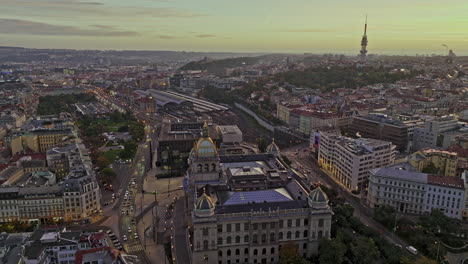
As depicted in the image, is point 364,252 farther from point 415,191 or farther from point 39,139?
point 39,139

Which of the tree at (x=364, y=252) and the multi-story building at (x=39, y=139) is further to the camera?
the multi-story building at (x=39, y=139)

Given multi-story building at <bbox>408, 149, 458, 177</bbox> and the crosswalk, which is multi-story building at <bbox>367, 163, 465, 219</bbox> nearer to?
multi-story building at <bbox>408, 149, 458, 177</bbox>

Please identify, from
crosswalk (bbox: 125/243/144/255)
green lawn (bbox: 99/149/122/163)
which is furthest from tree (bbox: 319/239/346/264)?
green lawn (bbox: 99/149/122/163)

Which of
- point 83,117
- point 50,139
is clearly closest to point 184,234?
point 50,139

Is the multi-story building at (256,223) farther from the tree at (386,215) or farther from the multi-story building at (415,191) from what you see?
the multi-story building at (415,191)

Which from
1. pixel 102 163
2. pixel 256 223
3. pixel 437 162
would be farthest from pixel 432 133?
pixel 102 163

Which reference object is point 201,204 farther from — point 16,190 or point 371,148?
point 371,148

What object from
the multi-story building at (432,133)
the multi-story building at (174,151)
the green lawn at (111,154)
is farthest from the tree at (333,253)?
the green lawn at (111,154)
